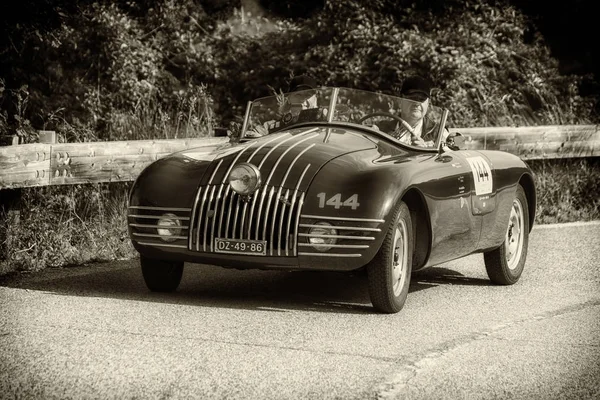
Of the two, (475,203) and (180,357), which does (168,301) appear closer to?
(180,357)

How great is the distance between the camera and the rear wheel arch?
7.88m

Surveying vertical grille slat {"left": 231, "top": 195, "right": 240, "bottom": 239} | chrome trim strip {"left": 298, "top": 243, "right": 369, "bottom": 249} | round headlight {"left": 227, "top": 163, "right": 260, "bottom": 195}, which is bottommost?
chrome trim strip {"left": 298, "top": 243, "right": 369, "bottom": 249}

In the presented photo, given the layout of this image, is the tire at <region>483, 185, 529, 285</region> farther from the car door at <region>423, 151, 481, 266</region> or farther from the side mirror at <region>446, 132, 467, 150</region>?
the side mirror at <region>446, 132, 467, 150</region>

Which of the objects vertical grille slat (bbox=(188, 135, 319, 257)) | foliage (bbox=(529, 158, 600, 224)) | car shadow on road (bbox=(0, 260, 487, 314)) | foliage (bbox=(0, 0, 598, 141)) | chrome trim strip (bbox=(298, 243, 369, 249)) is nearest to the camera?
chrome trim strip (bbox=(298, 243, 369, 249))

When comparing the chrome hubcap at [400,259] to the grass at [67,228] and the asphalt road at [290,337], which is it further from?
the grass at [67,228]

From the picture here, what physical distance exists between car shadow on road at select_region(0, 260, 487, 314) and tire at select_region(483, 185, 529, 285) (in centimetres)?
26

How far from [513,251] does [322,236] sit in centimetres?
287

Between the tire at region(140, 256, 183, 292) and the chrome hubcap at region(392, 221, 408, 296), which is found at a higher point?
the chrome hubcap at region(392, 221, 408, 296)

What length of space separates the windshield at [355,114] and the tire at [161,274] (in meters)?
1.31

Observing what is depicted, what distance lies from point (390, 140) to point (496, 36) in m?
12.0

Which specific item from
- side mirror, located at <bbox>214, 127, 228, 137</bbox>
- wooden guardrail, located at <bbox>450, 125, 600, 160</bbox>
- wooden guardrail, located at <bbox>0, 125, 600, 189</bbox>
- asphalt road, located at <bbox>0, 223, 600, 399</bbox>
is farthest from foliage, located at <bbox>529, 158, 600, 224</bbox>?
side mirror, located at <bbox>214, 127, 228, 137</bbox>

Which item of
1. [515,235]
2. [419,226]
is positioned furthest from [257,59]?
[419,226]

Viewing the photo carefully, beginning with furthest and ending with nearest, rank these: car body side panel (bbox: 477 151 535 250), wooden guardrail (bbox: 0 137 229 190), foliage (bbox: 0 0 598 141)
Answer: foliage (bbox: 0 0 598 141) < wooden guardrail (bbox: 0 137 229 190) < car body side panel (bbox: 477 151 535 250)

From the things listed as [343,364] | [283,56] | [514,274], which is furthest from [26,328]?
[283,56]
